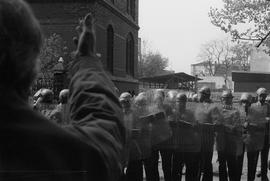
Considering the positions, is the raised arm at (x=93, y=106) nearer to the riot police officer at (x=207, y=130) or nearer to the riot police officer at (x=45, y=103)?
the riot police officer at (x=45, y=103)

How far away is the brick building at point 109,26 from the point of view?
918 inches

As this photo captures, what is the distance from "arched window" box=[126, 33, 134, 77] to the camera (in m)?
33.1

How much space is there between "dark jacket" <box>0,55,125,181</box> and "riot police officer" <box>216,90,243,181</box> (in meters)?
8.02

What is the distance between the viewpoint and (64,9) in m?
23.5

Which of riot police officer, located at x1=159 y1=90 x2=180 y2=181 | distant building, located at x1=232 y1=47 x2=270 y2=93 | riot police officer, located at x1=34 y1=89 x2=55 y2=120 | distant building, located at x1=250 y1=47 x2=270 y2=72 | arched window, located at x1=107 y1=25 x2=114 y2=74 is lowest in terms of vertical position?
riot police officer, located at x1=159 y1=90 x2=180 y2=181

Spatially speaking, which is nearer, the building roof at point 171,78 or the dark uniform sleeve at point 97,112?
the dark uniform sleeve at point 97,112

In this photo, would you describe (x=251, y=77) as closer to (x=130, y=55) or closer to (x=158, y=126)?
(x=130, y=55)

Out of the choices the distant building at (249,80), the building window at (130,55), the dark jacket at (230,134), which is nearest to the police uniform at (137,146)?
the dark jacket at (230,134)

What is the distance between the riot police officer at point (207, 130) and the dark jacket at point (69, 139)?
797cm

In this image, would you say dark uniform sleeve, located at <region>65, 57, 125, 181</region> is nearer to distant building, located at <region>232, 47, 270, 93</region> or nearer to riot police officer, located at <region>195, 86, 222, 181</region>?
riot police officer, located at <region>195, 86, 222, 181</region>

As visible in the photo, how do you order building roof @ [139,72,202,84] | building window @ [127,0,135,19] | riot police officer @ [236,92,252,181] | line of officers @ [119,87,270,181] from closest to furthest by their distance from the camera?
line of officers @ [119,87,270,181] → riot police officer @ [236,92,252,181] → building window @ [127,0,135,19] → building roof @ [139,72,202,84]

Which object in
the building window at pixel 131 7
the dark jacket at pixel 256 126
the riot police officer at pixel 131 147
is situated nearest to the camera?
the riot police officer at pixel 131 147

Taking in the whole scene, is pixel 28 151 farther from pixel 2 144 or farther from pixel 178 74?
pixel 178 74

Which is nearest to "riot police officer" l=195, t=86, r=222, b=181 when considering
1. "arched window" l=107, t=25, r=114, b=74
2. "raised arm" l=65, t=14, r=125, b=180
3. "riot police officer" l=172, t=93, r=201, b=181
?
"riot police officer" l=172, t=93, r=201, b=181
